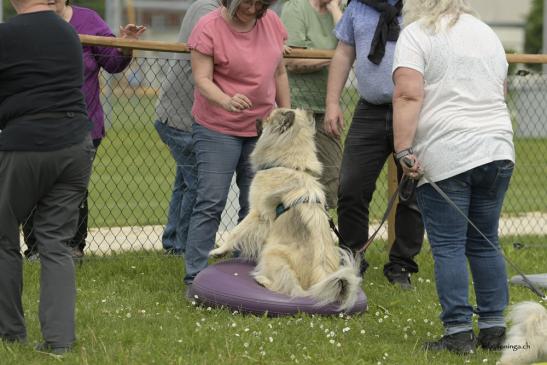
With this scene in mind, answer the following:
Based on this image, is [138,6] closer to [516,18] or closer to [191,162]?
[516,18]

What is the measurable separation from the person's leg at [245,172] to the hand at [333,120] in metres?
0.56

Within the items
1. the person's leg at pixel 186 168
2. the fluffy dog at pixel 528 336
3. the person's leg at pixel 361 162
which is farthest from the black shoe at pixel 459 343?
the person's leg at pixel 186 168

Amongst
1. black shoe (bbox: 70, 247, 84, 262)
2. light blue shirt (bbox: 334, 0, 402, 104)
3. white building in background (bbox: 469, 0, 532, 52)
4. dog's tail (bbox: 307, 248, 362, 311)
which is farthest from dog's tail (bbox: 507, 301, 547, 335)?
white building in background (bbox: 469, 0, 532, 52)

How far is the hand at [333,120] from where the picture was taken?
648cm

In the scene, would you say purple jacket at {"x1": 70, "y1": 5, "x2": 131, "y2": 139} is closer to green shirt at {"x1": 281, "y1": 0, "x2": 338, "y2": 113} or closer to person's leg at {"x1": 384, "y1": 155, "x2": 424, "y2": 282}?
green shirt at {"x1": 281, "y1": 0, "x2": 338, "y2": 113}

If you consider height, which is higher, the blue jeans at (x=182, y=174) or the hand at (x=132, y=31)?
the hand at (x=132, y=31)

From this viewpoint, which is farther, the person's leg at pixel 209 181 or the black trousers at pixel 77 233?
the black trousers at pixel 77 233

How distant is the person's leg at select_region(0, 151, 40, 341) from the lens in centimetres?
452

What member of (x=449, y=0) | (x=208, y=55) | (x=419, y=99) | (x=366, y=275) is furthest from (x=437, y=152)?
(x=366, y=275)

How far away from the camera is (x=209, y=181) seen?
6.11 m

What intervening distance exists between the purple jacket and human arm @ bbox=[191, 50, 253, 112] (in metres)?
0.93

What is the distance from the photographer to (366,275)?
7098 mm

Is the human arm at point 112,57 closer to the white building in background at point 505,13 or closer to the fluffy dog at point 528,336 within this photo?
the fluffy dog at point 528,336

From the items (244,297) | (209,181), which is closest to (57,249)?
(244,297)
